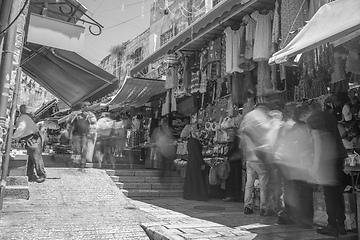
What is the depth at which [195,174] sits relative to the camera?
27.2 ft

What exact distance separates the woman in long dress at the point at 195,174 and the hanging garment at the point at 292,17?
3599 millimetres

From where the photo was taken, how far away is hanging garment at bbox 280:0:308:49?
5.89m

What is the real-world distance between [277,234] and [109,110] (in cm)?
1322

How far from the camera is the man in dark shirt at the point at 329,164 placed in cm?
457

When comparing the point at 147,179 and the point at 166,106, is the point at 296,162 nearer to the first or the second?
the point at 147,179

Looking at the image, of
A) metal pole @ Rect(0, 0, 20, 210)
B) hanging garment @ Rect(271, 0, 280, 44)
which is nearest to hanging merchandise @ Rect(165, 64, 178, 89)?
hanging garment @ Rect(271, 0, 280, 44)

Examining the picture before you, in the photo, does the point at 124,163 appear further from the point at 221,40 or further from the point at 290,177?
the point at 290,177

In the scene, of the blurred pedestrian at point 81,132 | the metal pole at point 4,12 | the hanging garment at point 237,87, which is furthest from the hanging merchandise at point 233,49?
the metal pole at point 4,12

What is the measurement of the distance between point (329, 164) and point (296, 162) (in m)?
0.78

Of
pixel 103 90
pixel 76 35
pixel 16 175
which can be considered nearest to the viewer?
pixel 16 175

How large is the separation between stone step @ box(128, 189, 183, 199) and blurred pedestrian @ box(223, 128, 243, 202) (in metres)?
1.45

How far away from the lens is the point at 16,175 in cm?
632

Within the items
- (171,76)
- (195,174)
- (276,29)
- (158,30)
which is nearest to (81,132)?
(171,76)

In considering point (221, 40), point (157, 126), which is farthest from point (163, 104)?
point (221, 40)
